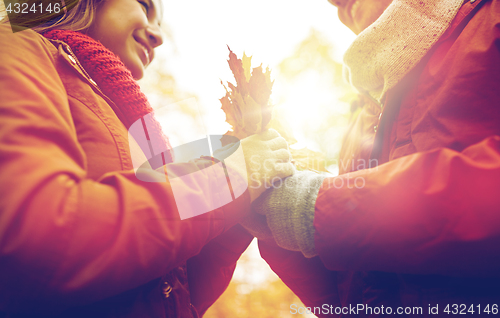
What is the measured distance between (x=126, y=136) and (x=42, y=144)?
27cm

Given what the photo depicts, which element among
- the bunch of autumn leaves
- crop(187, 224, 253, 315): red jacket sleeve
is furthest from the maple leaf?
crop(187, 224, 253, 315): red jacket sleeve

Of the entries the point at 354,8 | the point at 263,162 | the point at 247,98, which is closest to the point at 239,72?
the point at 247,98

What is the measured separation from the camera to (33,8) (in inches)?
28.2

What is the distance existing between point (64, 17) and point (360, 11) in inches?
53.8

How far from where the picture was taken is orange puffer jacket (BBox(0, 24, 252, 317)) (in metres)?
0.33

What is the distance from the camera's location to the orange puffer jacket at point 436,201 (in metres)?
0.45

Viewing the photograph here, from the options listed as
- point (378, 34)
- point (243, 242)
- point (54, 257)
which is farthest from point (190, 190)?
point (378, 34)

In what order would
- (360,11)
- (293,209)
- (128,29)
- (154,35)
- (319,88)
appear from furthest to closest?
(319,88) → (360,11) → (154,35) → (128,29) → (293,209)

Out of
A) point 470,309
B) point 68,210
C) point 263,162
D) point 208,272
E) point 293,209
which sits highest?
point 68,210

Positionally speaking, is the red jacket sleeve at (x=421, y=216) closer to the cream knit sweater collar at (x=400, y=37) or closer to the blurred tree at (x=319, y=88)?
the cream knit sweater collar at (x=400, y=37)

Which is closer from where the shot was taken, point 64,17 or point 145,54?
point 64,17

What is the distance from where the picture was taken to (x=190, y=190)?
506 mm

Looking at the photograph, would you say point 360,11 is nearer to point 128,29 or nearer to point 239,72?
point 239,72

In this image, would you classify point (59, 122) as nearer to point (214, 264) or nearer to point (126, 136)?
point (126, 136)
